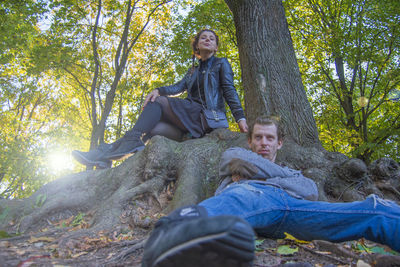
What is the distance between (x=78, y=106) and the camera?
19453 millimetres

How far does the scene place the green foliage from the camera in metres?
9.29

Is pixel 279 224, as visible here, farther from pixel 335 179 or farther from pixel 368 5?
pixel 368 5

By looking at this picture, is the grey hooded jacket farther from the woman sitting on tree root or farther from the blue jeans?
the woman sitting on tree root

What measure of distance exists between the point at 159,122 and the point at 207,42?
5.00ft

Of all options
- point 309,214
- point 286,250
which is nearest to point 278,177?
point 309,214

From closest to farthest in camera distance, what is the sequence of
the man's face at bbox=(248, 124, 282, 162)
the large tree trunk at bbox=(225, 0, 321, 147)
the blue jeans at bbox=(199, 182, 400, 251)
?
the blue jeans at bbox=(199, 182, 400, 251) → the man's face at bbox=(248, 124, 282, 162) → the large tree trunk at bbox=(225, 0, 321, 147)

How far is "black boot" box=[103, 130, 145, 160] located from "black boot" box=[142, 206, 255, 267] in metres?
2.78

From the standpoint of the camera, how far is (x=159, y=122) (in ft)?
14.2

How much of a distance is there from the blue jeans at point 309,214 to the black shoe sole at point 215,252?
51 centimetres

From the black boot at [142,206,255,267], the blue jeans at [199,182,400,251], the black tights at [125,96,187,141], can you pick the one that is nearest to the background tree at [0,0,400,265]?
the black tights at [125,96,187,141]

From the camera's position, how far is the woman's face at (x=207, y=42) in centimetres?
450

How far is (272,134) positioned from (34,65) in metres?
11.2

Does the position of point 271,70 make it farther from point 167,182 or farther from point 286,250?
point 286,250

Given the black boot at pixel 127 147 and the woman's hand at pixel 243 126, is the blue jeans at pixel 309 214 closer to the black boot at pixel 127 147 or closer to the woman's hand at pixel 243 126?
the woman's hand at pixel 243 126
